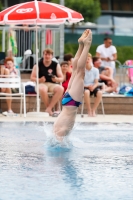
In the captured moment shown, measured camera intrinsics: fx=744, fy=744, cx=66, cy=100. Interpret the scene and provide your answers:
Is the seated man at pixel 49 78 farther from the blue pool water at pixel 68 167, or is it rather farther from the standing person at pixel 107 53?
the standing person at pixel 107 53

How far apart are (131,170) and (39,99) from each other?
30.2 feet

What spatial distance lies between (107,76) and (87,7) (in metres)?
27.3

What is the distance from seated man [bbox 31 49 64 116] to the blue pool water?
4.08m

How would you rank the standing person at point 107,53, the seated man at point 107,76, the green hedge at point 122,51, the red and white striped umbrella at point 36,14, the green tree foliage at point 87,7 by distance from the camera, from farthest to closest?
the green tree foliage at point 87,7 → the green hedge at point 122,51 → the standing person at point 107,53 → the seated man at point 107,76 → the red and white striped umbrella at point 36,14

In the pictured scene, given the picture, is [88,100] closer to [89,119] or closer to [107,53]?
[89,119]

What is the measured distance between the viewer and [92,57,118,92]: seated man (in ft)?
61.5

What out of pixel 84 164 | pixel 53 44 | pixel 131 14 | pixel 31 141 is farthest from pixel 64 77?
pixel 131 14

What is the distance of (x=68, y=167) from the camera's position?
833cm

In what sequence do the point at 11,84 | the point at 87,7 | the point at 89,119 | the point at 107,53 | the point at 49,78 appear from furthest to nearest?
the point at 87,7 → the point at 107,53 → the point at 49,78 → the point at 11,84 → the point at 89,119

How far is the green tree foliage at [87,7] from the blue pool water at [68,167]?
111 feet

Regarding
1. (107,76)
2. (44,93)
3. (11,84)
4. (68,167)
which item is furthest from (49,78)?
(68,167)

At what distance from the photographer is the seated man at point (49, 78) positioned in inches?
664

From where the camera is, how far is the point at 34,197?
647 cm

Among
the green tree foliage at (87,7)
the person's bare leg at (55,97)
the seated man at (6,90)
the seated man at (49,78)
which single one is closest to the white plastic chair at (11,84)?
the seated man at (6,90)
